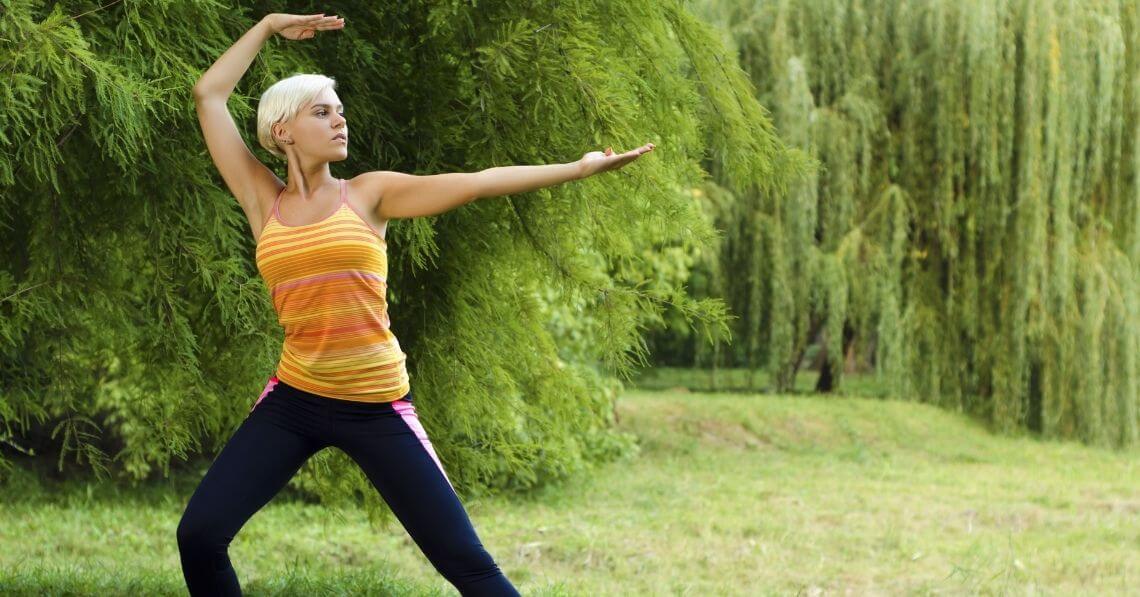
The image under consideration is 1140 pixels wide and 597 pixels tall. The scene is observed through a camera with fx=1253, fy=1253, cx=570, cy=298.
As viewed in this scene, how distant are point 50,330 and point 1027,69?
10.2 meters

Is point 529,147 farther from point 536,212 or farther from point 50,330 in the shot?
point 50,330

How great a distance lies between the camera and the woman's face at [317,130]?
297 cm

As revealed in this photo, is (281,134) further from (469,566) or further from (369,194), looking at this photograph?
(469,566)

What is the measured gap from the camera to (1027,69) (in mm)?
12250

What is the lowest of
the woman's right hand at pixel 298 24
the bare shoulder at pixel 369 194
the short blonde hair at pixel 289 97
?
the bare shoulder at pixel 369 194

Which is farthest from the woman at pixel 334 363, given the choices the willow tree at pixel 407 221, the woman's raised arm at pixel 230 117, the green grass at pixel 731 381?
the green grass at pixel 731 381

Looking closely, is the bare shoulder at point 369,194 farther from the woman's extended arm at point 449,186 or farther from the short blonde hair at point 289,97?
the short blonde hair at point 289,97

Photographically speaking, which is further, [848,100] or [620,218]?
[848,100]

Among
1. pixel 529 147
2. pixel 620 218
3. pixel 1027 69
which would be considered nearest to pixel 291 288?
pixel 529 147

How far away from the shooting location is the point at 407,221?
4.47m

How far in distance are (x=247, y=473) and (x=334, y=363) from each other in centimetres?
32

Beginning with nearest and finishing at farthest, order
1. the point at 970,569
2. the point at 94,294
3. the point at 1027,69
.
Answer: the point at 94,294
the point at 970,569
the point at 1027,69

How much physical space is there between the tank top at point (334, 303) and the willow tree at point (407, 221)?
2.73ft

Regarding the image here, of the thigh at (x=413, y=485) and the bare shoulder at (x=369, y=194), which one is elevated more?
the bare shoulder at (x=369, y=194)
